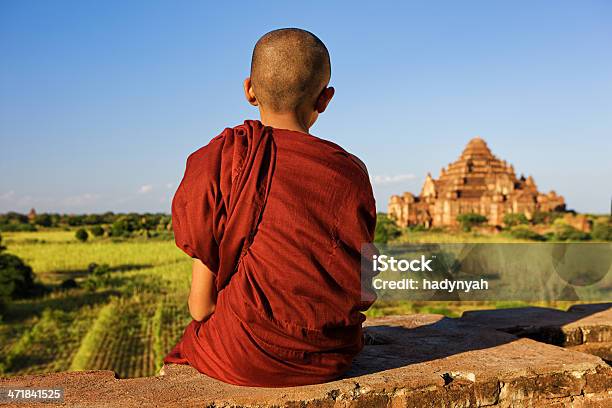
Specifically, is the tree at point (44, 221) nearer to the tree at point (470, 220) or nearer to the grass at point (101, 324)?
the grass at point (101, 324)

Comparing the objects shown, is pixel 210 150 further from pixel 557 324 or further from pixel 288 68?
pixel 557 324

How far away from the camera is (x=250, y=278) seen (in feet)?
5.93

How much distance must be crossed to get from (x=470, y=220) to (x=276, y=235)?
137 ft

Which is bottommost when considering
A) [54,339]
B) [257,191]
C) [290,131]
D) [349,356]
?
[54,339]

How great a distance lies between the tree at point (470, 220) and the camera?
4072 centimetres

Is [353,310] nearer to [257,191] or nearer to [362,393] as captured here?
[362,393]

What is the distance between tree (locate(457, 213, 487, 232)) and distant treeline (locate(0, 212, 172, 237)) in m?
21.8

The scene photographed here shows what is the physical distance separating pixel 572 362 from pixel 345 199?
1.34 m

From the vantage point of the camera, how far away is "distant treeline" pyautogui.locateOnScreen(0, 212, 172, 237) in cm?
4741

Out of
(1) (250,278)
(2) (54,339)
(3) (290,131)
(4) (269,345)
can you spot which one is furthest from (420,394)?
(2) (54,339)

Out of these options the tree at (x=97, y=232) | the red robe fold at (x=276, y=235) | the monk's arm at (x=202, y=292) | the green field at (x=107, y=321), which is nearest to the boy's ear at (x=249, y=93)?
the red robe fold at (x=276, y=235)

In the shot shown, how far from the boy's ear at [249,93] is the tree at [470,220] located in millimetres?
40193

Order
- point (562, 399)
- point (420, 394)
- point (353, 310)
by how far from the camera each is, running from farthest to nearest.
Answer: point (562, 399)
point (420, 394)
point (353, 310)

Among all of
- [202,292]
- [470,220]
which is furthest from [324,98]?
[470,220]
